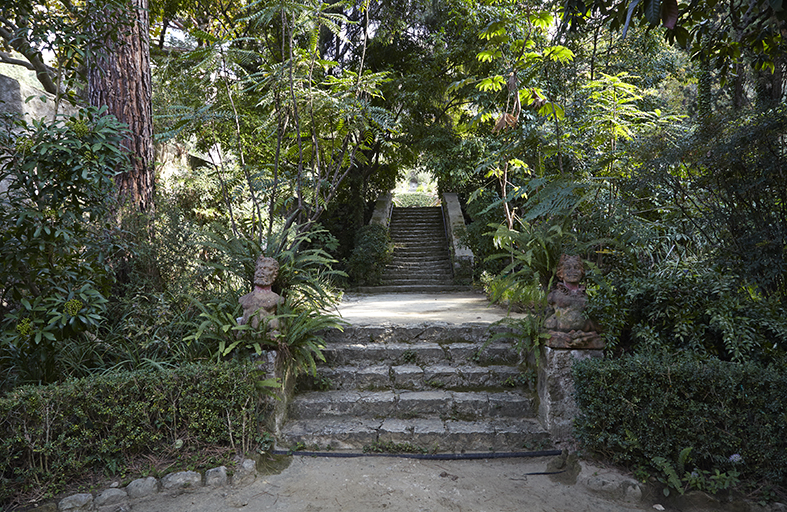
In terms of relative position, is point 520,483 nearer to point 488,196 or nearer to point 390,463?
point 390,463

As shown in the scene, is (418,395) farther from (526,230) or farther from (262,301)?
(526,230)

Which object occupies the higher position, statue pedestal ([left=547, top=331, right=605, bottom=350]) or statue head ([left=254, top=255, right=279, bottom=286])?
statue head ([left=254, top=255, right=279, bottom=286])

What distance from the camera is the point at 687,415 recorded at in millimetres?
2701

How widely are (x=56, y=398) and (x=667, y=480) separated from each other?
381cm

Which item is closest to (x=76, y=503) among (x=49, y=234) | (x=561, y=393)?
(x=49, y=234)

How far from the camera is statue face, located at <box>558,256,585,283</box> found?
3.31m

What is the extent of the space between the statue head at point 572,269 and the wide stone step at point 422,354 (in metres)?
0.98

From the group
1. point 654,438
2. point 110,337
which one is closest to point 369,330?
point 110,337

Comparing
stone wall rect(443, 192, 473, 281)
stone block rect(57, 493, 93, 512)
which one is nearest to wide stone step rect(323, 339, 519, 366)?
stone block rect(57, 493, 93, 512)

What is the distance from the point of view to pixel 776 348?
9.53 feet

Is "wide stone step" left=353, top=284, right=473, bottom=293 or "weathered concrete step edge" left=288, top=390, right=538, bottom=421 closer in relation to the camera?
"weathered concrete step edge" left=288, top=390, right=538, bottom=421

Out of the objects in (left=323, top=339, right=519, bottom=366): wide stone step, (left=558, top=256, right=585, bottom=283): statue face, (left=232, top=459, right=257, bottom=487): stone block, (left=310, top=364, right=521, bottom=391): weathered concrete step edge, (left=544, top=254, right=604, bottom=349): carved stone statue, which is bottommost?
(left=232, top=459, right=257, bottom=487): stone block

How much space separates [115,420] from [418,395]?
2.21m

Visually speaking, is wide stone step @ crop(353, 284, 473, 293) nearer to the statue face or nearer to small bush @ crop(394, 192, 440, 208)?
the statue face
